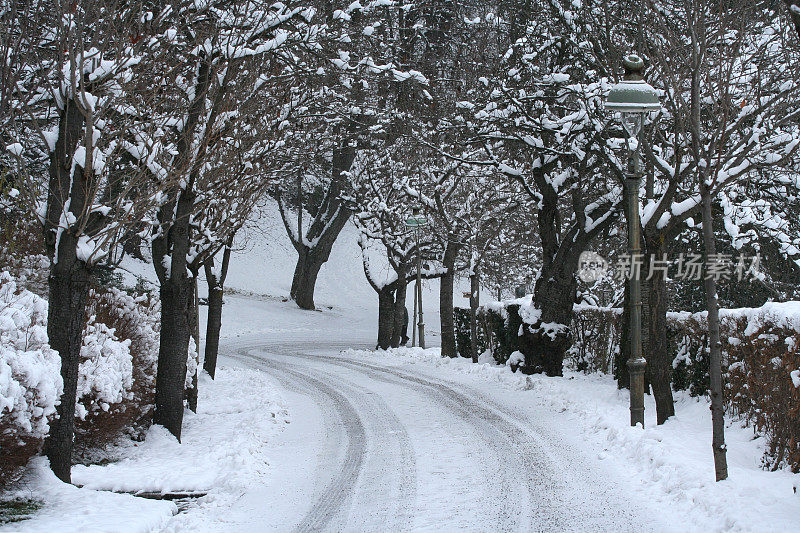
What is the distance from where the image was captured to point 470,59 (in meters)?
15.6

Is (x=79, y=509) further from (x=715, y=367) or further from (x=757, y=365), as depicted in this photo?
(x=757, y=365)

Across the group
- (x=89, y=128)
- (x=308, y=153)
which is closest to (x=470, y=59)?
(x=308, y=153)

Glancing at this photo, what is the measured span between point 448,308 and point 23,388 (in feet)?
57.6

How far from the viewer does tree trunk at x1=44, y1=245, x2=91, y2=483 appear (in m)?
6.76

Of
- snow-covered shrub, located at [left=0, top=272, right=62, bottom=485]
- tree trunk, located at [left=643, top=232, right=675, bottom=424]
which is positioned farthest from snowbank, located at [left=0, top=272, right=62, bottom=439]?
tree trunk, located at [left=643, top=232, right=675, bottom=424]

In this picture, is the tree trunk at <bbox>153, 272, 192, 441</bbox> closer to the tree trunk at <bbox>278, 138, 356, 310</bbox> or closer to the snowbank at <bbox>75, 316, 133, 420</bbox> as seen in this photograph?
the snowbank at <bbox>75, 316, 133, 420</bbox>

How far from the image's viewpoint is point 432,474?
8.20 m

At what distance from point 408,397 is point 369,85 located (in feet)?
19.1

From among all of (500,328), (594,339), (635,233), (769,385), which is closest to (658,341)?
(635,233)

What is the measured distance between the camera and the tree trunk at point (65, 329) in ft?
22.2

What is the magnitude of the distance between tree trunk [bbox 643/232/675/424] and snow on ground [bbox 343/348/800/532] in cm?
27

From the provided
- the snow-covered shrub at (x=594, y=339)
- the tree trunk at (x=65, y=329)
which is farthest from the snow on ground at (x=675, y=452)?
the tree trunk at (x=65, y=329)

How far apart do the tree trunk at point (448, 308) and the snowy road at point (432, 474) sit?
331 inches

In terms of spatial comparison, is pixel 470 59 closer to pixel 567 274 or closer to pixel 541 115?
A: pixel 541 115
